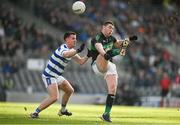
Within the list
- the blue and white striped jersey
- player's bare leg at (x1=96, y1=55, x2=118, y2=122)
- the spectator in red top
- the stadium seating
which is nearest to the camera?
player's bare leg at (x1=96, y1=55, x2=118, y2=122)

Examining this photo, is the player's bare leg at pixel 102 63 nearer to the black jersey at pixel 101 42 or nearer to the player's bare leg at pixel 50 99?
the black jersey at pixel 101 42

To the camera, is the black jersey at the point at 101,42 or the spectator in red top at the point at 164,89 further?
the spectator in red top at the point at 164,89

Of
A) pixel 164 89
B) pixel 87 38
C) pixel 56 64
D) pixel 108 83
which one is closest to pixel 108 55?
pixel 108 83

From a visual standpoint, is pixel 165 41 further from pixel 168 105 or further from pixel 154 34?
pixel 168 105

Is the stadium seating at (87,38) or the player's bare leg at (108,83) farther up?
the stadium seating at (87,38)

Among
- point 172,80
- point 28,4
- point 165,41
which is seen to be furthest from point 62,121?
point 165,41

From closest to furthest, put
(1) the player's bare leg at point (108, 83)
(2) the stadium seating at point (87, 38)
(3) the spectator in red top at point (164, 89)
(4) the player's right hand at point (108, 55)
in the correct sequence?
(4) the player's right hand at point (108, 55), (1) the player's bare leg at point (108, 83), (2) the stadium seating at point (87, 38), (3) the spectator in red top at point (164, 89)

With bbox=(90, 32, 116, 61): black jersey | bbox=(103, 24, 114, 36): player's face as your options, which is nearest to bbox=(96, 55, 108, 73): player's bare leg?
bbox=(90, 32, 116, 61): black jersey

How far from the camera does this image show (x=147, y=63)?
4266cm

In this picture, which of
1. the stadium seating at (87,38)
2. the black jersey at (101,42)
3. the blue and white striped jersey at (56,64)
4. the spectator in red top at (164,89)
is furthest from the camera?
the spectator in red top at (164,89)

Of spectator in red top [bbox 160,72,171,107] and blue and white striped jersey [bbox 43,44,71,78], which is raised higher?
spectator in red top [bbox 160,72,171,107]

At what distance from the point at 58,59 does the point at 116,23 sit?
82.8 feet

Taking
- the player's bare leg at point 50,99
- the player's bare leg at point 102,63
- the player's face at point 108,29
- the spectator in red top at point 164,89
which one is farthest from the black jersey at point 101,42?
the spectator in red top at point 164,89

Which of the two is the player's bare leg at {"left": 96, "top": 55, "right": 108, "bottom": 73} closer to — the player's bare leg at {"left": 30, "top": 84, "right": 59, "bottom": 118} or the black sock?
the black sock
